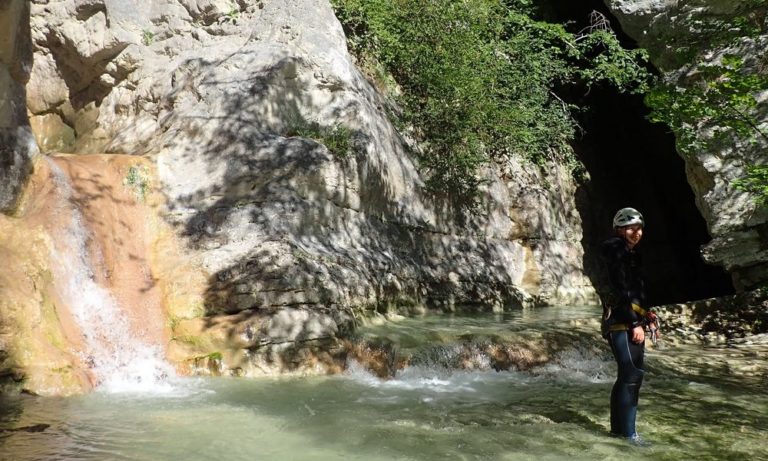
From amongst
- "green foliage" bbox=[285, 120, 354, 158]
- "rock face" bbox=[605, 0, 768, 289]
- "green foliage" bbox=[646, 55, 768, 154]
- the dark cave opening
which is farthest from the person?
the dark cave opening

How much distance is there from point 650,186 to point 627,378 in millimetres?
14912

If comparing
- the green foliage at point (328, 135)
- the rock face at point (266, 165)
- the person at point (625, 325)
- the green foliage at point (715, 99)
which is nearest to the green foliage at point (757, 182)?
the green foliage at point (715, 99)

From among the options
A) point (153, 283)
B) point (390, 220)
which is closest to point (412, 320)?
point (390, 220)

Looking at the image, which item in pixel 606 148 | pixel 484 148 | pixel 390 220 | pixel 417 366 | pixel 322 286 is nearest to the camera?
pixel 417 366

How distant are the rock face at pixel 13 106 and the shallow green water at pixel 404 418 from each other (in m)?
2.95

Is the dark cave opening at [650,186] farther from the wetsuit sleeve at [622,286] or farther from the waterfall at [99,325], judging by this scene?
the waterfall at [99,325]

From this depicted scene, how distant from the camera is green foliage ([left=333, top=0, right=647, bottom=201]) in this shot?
41.4 feet

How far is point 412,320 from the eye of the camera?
966 cm

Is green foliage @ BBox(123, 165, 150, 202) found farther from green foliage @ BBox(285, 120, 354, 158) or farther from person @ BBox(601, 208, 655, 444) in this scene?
person @ BBox(601, 208, 655, 444)

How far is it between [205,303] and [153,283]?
77 centimetres

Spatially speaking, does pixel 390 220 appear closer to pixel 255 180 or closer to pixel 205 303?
pixel 255 180

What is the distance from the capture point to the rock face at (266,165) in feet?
24.5

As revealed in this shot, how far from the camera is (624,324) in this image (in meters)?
4.54

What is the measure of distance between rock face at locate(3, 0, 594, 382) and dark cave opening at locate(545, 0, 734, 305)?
5563 millimetres
